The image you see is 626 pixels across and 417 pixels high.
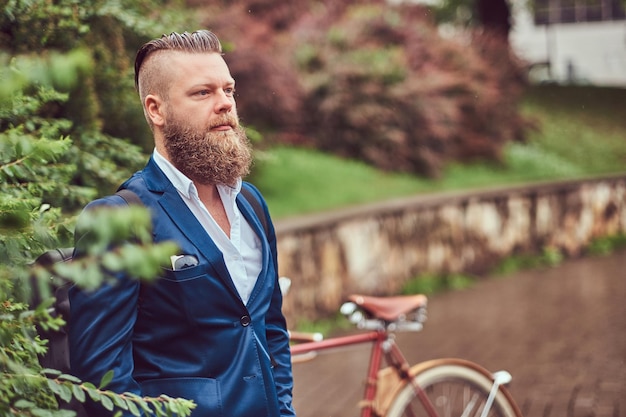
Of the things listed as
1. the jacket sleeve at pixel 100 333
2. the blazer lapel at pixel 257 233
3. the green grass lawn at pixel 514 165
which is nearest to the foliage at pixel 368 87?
the green grass lawn at pixel 514 165

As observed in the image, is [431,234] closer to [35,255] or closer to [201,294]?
[201,294]

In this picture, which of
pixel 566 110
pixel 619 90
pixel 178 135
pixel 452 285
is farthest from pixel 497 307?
pixel 619 90

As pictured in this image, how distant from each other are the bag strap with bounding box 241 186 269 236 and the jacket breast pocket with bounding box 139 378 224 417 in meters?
0.56

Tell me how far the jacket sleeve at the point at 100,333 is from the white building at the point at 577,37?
27512 millimetres

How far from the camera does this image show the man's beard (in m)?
2.32

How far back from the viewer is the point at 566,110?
20547mm

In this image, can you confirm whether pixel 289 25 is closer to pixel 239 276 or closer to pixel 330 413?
pixel 330 413

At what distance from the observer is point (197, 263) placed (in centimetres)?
224

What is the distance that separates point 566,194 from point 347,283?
4.60m

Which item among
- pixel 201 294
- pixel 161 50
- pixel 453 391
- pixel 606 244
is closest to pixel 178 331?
pixel 201 294

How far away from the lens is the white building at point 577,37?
29109mm

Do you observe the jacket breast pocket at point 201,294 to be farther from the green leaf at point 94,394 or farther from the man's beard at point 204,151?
the green leaf at point 94,394

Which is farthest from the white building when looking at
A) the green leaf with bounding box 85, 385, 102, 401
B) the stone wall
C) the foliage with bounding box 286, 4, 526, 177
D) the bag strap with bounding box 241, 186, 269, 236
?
the green leaf with bounding box 85, 385, 102, 401

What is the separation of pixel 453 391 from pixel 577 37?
29.9 meters
